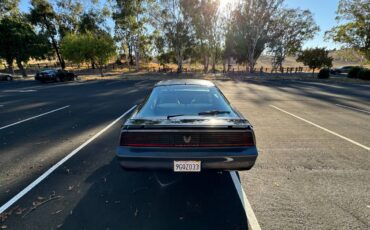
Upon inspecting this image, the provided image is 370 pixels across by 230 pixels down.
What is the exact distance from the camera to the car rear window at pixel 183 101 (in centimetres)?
358

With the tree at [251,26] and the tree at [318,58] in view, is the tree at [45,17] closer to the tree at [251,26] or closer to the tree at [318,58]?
the tree at [251,26]

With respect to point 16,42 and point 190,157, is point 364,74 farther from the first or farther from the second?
point 16,42

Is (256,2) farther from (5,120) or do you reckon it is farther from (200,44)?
(5,120)

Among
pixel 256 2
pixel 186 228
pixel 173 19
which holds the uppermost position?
pixel 256 2

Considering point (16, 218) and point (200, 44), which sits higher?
point (200, 44)

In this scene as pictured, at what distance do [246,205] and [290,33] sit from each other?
53.6 m

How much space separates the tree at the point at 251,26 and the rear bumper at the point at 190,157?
38.6 metres

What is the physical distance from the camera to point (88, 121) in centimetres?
752

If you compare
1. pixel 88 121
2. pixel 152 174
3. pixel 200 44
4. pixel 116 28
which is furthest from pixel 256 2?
pixel 152 174

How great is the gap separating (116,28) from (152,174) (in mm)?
46508

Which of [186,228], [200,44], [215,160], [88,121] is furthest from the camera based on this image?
[200,44]

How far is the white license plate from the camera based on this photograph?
2.91m

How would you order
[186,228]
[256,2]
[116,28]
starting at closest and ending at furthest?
[186,228] → [256,2] → [116,28]

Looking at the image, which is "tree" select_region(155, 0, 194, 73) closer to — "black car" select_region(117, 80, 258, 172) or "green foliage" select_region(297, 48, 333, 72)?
"green foliage" select_region(297, 48, 333, 72)
